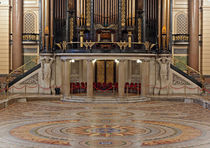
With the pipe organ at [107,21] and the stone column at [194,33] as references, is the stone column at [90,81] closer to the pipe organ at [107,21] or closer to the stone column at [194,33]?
the pipe organ at [107,21]

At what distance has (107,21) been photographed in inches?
1013

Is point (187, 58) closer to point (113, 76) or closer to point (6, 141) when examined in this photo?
point (113, 76)

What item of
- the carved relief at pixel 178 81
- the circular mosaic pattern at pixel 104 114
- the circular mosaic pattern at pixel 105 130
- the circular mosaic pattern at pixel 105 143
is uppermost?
the carved relief at pixel 178 81

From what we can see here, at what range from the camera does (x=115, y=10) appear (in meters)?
25.6

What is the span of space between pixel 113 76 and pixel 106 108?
340 inches

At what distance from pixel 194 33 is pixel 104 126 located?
663 inches

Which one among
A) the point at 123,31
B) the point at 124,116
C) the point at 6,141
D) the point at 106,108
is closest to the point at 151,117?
the point at 124,116

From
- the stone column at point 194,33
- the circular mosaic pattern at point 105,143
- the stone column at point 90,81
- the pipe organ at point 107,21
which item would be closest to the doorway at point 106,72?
the pipe organ at point 107,21

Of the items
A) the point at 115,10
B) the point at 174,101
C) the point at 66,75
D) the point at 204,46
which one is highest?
the point at 115,10

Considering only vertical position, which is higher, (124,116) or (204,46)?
(204,46)

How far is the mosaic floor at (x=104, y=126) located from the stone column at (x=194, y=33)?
27.0 feet

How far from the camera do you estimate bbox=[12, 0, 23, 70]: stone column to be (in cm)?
2886

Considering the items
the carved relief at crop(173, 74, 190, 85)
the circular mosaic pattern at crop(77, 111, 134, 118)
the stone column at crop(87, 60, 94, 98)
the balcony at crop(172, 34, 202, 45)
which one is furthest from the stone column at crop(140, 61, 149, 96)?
the balcony at crop(172, 34, 202, 45)

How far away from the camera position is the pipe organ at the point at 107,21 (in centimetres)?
2542
